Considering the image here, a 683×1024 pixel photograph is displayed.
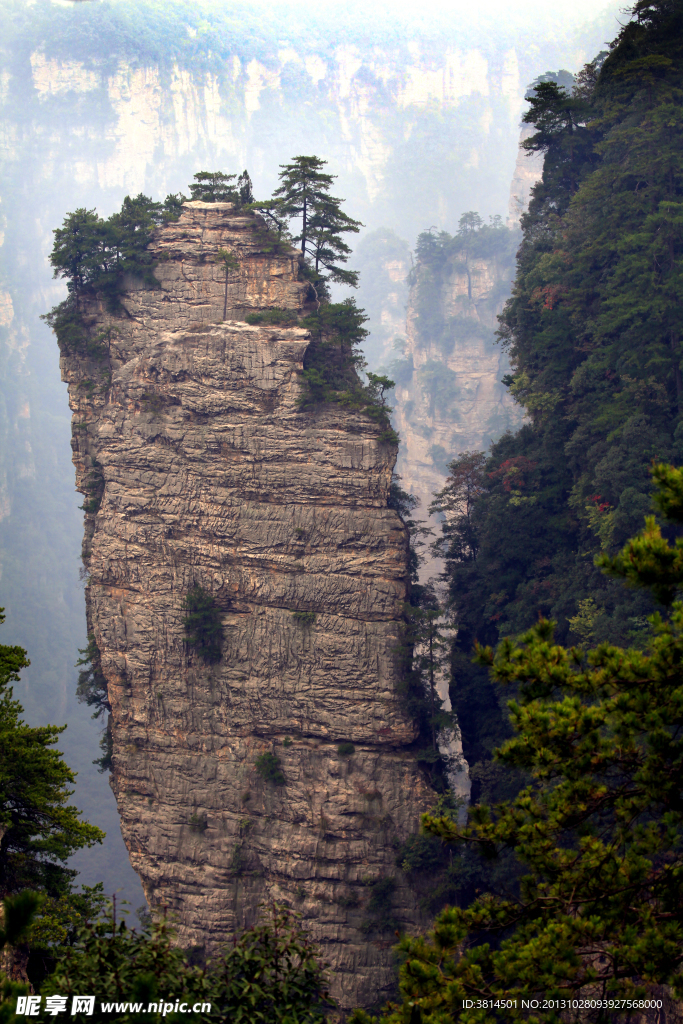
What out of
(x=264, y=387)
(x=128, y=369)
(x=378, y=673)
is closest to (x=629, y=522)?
(x=378, y=673)

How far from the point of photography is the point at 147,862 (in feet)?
80.2

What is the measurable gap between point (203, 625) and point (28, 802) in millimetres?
11765

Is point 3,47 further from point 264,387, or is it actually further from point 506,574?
point 506,574

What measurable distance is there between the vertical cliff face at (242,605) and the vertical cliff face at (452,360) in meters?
41.9

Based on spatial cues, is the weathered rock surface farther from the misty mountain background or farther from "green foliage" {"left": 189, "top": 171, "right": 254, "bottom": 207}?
"green foliage" {"left": 189, "top": 171, "right": 254, "bottom": 207}

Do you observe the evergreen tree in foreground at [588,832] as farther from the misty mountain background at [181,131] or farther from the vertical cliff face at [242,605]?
the misty mountain background at [181,131]

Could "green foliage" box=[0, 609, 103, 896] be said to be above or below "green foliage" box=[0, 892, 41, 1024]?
above

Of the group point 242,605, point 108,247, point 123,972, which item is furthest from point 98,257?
point 123,972

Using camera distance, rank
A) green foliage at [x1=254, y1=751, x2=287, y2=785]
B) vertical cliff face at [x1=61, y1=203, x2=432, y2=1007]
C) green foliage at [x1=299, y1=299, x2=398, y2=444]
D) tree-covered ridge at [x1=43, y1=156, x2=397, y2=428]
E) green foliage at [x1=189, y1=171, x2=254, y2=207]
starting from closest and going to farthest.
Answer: vertical cliff face at [x1=61, y1=203, x2=432, y2=1007]
green foliage at [x1=254, y1=751, x2=287, y2=785]
green foliage at [x1=299, y1=299, x2=398, y2=444]
tree-covered ridge at [x1=43, y1=156, x2=397, y2=428]
green foliage at [x1=189, y1=171, x2=254, y2=207]

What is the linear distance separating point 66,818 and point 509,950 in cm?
881

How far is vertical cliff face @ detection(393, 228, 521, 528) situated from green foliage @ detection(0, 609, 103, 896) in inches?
2163

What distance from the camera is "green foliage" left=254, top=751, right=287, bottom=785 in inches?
944

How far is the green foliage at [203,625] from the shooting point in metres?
24.8

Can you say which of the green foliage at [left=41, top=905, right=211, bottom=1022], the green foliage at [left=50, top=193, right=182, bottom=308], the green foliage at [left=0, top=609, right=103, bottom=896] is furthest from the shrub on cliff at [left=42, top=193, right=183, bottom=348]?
the green foliage at [left=41, top=905, right=211, bottom=1022]
